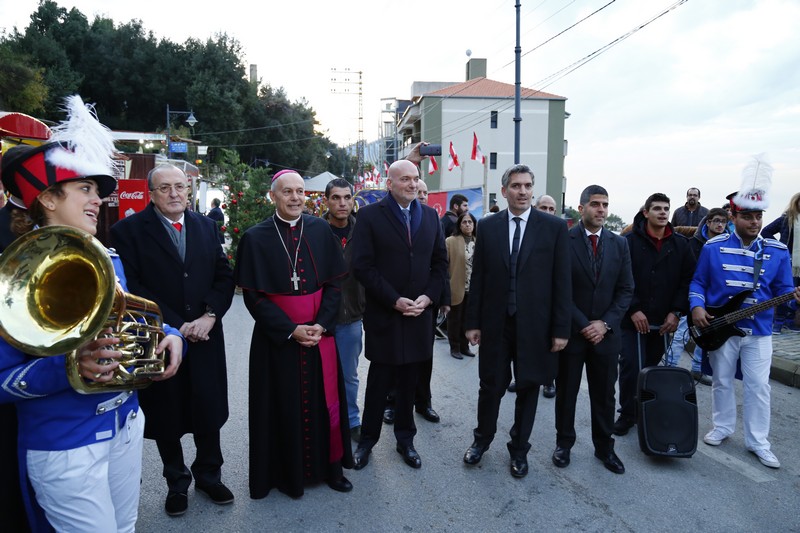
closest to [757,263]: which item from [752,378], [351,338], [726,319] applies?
[726,319]

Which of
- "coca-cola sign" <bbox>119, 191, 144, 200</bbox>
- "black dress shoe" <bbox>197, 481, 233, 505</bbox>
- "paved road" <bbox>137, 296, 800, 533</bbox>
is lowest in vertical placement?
"paved road" <bbox>137, 296, 800, 533</bbox>

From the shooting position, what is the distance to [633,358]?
4.61 m

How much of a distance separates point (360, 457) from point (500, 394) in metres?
1.16

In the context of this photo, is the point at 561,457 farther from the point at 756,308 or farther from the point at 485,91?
the point at 485,91

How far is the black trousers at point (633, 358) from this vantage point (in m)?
4.60

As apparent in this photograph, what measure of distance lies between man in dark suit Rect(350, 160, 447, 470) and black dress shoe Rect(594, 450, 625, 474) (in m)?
1.42

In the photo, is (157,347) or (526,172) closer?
(157,347)

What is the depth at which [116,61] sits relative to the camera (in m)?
39.5

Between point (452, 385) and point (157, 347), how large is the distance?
411 centimetres

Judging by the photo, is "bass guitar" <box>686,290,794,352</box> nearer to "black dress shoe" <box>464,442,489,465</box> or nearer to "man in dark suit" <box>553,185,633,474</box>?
"man in dark suit" <box>553,185,633,474</box>

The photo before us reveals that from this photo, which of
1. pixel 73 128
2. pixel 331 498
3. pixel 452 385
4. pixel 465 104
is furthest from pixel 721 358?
pixel 465 104

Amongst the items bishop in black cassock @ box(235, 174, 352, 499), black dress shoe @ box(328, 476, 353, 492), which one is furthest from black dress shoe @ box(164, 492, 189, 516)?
black dress shoe @ box(328, 476, 353, 492)

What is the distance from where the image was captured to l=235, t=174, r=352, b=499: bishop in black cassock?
3381 millimetres

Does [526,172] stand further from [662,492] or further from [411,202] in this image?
[662,492]
